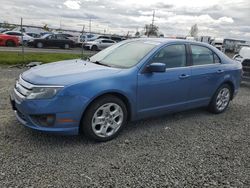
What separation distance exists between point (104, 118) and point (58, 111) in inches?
28.1

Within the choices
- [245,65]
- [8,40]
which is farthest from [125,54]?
[8,40]

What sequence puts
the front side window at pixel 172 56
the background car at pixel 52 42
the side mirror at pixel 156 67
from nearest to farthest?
the side mirror at pixel 156 67, the front side window at pixel 172 56, the background car at pixel 52 42

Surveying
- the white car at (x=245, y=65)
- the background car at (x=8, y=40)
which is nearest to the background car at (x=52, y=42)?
the background car at (x=8, y=40)

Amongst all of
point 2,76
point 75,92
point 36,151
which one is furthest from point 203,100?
point 2,76

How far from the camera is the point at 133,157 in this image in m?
3.50

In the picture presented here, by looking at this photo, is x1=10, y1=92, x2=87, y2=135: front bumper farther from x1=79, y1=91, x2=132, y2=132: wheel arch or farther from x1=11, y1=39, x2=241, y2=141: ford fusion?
x1=79, y1=91, x2=132, y2=132: wheel arch

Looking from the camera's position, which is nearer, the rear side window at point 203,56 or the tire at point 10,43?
the rear side window at point 203,56

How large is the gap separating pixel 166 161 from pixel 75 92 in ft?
4.85

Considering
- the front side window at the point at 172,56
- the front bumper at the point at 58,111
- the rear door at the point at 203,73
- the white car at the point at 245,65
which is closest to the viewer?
the front bumper at the point at 58,111

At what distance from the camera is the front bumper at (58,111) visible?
3402mm

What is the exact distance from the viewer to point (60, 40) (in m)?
26.8

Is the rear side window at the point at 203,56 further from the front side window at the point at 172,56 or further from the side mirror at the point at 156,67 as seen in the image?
the side mirror at the point at 156,67

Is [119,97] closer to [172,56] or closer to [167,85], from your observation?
[167,85]

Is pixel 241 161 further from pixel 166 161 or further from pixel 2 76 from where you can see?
pixel 2 76
